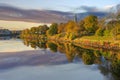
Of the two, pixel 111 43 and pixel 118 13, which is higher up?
pixel 118 13

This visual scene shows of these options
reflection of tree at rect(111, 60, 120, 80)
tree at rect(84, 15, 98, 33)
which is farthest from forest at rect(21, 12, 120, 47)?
reflection of tree at rect(111, 60, 120, 80)

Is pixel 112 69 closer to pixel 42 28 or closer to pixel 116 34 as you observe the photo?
pixel 116 34

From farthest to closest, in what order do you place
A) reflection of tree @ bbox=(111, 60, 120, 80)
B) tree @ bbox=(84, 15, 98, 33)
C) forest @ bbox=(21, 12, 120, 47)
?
tree @ bbox=(84, 15, 98, 33), forest @ bbox=(21, 12, 120, 47), reflection of tree @ bbox=(111, 60, 120, 80)

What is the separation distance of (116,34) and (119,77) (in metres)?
43.6

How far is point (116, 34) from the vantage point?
243ft

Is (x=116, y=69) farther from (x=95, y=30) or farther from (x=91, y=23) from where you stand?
(x=91, y=23)

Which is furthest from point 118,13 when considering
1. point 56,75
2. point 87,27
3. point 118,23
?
point 56,75

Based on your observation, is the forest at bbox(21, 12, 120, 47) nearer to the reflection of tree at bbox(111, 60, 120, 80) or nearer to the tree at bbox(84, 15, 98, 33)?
A: the tree at bbox(84, 15, 98, 33)

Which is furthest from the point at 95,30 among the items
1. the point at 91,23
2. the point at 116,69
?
the point at 116,69

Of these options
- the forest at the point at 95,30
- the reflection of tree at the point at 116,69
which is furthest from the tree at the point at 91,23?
the reflection of tree at the point at 116,69

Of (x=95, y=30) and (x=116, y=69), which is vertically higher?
(x=116, y=69)

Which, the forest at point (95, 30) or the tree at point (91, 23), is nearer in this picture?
the forest at point (95, 30)

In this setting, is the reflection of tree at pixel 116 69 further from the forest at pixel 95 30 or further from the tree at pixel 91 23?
the tree at pixel 91 23

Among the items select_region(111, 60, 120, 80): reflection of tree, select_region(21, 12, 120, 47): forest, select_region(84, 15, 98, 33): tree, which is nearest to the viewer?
select_region(111, 60, 120, 80): reflection of tree
